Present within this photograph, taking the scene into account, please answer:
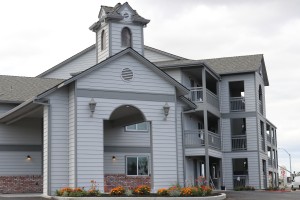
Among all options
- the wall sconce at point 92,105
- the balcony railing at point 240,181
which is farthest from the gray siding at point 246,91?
the wall sconce at point 92,105

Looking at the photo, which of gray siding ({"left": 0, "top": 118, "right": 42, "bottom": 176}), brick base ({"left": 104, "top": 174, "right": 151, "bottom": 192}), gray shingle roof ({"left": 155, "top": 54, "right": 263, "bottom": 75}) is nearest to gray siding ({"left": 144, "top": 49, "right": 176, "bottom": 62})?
gray shingle roof ({"left": 155, "top": 54, "right": 263, "bottom": 75})

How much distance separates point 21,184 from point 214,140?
46.7 ft

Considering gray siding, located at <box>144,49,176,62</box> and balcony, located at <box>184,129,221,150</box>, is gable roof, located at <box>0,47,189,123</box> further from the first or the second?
gray siding, located at <box>144,49,176,62</box>

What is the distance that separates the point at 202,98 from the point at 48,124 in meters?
15.4

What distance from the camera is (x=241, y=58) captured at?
4422 cm

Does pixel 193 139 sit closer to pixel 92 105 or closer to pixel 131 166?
pixel 131 166

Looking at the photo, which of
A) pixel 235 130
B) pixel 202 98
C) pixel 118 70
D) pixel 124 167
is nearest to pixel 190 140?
pixel 202 98

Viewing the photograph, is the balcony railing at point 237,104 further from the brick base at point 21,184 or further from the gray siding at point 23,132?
the brick base at point 21,184

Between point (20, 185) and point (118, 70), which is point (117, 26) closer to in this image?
point (118, 70)

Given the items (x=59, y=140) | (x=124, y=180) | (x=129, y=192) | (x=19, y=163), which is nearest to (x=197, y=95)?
(x=124, y=180)

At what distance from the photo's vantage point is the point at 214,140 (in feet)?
128

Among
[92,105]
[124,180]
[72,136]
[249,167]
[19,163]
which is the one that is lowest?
[124,180]

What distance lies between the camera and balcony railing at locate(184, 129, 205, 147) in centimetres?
3641

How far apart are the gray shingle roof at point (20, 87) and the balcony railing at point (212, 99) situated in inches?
398
